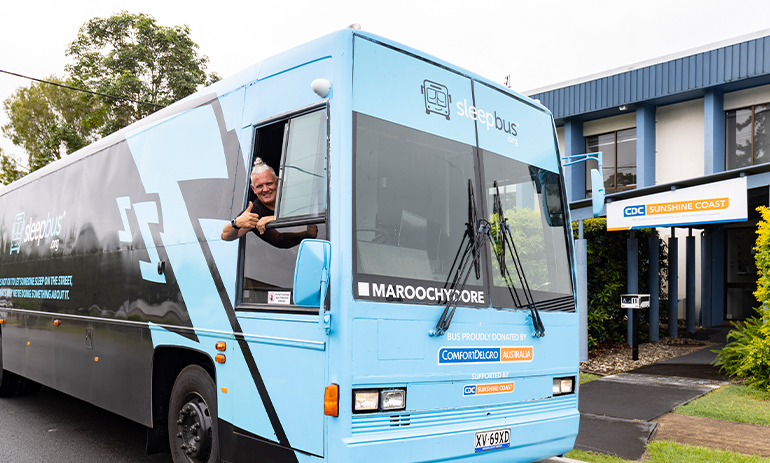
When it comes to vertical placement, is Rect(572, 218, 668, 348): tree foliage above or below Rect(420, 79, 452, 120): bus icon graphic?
below

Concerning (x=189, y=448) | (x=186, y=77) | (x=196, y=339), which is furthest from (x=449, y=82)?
(x=186, y=77)

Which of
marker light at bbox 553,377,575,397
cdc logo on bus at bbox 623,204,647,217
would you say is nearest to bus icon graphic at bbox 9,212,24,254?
marker light at bbox 553,377,575,397

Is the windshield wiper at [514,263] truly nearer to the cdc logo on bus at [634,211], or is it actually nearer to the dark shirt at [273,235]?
the dark shirt at [273,235]

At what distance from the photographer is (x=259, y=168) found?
4.25 meters

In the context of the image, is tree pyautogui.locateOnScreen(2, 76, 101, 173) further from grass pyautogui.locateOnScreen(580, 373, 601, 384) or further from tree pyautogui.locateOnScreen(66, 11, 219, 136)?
grass pyautogui.locateOnScreen(580, 373, 601, 384)

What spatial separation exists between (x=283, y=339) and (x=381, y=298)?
72 cm

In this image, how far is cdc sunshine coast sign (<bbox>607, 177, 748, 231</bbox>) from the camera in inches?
411

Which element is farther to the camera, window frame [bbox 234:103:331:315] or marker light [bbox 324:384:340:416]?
window frame [bbox 234:103:331:315]

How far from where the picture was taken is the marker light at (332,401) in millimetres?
3416

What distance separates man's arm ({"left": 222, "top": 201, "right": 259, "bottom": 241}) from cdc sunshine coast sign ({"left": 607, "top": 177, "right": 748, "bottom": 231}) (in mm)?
9148

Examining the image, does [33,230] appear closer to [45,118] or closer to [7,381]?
[7,381]

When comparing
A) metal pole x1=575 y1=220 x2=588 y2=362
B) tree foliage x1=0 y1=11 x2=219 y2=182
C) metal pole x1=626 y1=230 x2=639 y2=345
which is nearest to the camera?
metal pole x1=575 y1=220 x2=588 y2=362

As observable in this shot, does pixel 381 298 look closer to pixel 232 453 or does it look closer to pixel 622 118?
pixel 232 453

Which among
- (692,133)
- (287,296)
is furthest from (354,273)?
(692,133)
